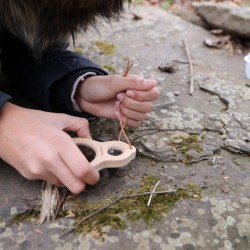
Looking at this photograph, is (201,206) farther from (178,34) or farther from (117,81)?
(178,34)

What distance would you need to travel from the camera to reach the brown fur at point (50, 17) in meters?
0.91

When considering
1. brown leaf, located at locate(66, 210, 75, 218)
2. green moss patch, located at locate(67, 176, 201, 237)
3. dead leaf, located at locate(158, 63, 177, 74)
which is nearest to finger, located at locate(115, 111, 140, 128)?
green moss patch, located at locate(67, 176, 201, 237)

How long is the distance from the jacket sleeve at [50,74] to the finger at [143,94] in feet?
0.65

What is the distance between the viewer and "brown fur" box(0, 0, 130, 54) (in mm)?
911

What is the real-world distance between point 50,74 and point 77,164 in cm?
42

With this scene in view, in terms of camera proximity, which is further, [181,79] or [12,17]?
[181,79]

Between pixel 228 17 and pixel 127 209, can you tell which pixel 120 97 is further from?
pixel 228 17

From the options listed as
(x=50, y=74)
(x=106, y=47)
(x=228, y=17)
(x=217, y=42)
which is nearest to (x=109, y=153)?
(x=50, y=74)

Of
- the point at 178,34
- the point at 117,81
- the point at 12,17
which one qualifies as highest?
the point at 12,17

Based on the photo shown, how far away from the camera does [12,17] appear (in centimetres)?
96

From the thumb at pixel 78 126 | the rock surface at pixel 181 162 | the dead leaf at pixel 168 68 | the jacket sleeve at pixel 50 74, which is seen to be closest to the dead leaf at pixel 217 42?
the rock surface at pixel 181 162

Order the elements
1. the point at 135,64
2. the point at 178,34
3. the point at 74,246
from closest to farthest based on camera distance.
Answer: the point at 74,246, the point at 135,64, the point at 178,34

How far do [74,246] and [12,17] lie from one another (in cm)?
55

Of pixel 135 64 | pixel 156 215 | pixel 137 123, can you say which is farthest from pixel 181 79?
pixel 156 215
